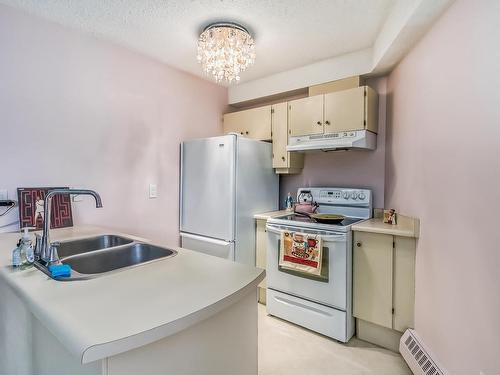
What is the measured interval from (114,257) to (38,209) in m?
0.85

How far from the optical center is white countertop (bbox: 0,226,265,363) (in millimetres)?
637

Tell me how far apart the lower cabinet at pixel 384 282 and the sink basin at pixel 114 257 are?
4.78ft

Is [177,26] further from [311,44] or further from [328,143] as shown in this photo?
[328,143]

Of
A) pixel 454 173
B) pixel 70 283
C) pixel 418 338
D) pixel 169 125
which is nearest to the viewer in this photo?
pixel 70 283

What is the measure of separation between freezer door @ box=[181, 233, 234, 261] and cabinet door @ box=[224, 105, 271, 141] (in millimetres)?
1203

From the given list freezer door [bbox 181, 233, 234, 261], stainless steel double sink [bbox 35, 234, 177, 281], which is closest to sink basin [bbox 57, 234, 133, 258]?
stainless steel double sink [bbox 35, 234, 177, 281]

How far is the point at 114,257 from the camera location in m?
1.39

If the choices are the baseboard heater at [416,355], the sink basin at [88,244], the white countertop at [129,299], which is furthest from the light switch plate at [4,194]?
the baseboard heater at [416,355]

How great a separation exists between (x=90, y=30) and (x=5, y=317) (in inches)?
77.5

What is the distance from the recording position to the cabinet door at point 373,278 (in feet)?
6.44

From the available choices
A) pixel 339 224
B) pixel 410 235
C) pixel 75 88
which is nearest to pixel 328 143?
pixel 339 224

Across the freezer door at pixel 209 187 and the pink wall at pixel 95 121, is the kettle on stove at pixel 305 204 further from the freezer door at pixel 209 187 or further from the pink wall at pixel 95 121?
the pink wall at pixel 95 121

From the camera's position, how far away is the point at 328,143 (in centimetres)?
238

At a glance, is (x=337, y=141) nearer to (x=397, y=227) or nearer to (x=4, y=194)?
(x=397, y=227)
